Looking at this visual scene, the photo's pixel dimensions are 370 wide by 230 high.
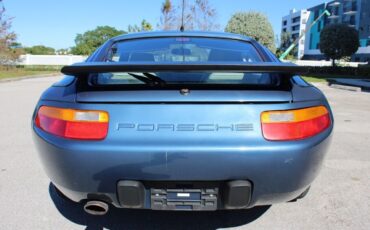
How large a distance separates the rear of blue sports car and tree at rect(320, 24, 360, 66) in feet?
116

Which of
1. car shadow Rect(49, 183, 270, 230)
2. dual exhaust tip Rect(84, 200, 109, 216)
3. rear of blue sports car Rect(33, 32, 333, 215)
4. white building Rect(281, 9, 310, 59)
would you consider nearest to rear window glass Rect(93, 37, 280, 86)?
rear of blue sports car Rect(33, 32, 333, 215)

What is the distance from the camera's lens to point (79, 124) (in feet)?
6.55

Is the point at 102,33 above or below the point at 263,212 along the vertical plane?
above

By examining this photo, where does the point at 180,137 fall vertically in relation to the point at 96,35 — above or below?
below

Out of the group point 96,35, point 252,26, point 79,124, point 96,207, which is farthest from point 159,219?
point 96,35

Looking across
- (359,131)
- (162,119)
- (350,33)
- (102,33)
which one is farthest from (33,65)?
(102,33)

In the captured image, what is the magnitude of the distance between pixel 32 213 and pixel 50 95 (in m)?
1.16

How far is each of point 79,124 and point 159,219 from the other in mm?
1134

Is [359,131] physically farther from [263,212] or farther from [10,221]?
[10,221]

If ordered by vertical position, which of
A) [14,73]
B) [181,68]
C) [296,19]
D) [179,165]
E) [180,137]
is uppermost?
[296,19]

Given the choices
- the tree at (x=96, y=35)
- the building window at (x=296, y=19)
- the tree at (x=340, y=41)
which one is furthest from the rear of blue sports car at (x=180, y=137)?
the building window at (x=296, y=19)

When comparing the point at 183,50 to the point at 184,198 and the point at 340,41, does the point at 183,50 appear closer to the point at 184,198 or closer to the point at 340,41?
the point at 184,198

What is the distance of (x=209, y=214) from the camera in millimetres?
2840

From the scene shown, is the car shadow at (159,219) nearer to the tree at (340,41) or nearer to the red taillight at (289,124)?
the red taillight at (289,124)
